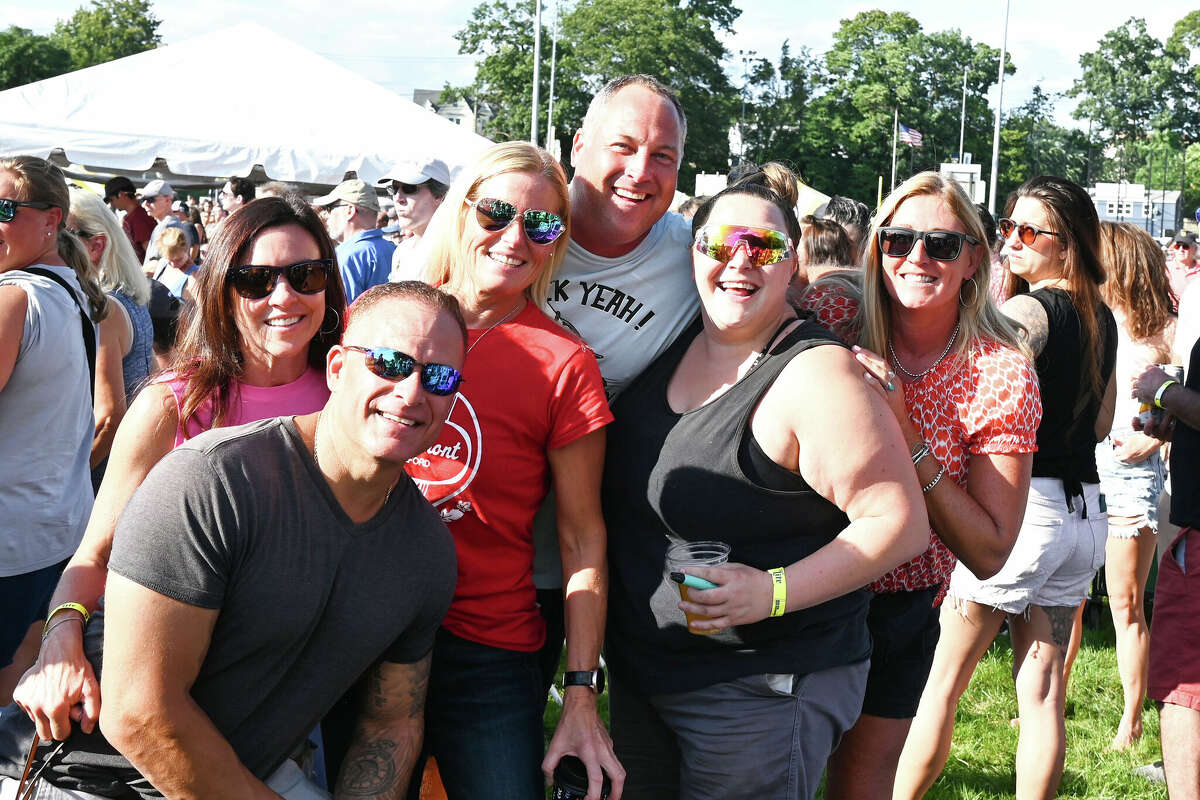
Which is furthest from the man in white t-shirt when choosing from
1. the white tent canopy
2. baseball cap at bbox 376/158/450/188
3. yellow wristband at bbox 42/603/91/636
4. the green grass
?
the white tent canopy

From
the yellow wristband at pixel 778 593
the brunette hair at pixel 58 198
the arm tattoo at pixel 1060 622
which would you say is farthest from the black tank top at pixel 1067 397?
the brunette hair at pixel 58 198

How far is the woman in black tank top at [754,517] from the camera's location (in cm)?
240

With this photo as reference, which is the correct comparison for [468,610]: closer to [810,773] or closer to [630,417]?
[630,417]

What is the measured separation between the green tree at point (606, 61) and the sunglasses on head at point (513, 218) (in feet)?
198

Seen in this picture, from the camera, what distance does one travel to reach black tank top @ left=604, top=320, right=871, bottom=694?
2.49 metres

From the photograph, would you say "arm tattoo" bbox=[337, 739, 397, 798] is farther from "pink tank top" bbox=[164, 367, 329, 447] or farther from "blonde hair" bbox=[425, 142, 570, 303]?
"blonde hair" bbox=[425, 142, 570, 303]

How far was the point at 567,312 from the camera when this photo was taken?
3041 mm

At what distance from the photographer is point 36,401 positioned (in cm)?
346

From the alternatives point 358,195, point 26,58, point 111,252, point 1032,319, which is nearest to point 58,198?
point 111,252

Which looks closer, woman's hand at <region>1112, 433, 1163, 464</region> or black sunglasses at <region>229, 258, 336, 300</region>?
black sunglasses at <region>229, 258, 336, 300</region>

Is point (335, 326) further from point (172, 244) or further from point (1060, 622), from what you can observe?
point (172, 244)

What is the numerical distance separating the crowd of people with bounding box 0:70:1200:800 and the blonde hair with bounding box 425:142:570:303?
13mm

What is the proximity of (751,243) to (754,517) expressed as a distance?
0.67m

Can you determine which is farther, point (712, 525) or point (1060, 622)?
point (1060, 622)
